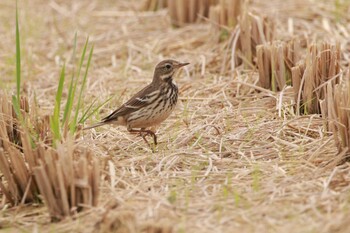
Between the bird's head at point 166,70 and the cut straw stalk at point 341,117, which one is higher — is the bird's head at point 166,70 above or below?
above

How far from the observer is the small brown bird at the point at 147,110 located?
794cm

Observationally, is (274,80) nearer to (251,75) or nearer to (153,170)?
(251,75)

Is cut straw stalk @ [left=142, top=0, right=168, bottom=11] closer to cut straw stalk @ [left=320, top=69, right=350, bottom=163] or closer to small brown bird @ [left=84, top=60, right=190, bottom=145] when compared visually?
small brown bird @ [left=84, top=60, right=190, bottom=145]

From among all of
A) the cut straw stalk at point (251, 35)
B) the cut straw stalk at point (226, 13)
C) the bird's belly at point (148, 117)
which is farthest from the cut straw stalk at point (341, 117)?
the cut straw stalk at point (226, 13)

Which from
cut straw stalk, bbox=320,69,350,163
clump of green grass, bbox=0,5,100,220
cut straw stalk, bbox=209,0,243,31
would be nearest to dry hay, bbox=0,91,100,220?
clump of green grass, bbox=0,5,100,220


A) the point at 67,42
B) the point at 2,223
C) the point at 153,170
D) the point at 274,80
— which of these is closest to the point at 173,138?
the point at 153,170

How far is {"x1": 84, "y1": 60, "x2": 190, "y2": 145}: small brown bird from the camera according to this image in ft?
26.0

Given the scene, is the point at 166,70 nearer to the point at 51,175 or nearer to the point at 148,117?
the point at 148,117

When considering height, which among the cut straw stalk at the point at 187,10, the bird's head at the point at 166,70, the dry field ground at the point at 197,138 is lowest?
the dry field ground at the point at 197,138

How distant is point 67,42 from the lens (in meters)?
12.0

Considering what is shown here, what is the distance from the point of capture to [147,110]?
26.2ft

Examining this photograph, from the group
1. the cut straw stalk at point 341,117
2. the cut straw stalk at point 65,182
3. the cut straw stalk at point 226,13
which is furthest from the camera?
the cut straw stalk at point 226,13

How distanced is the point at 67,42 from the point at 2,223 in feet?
19.9

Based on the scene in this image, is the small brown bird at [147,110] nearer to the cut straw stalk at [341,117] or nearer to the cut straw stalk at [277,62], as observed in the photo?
the cut straw stalk at [277,62]
